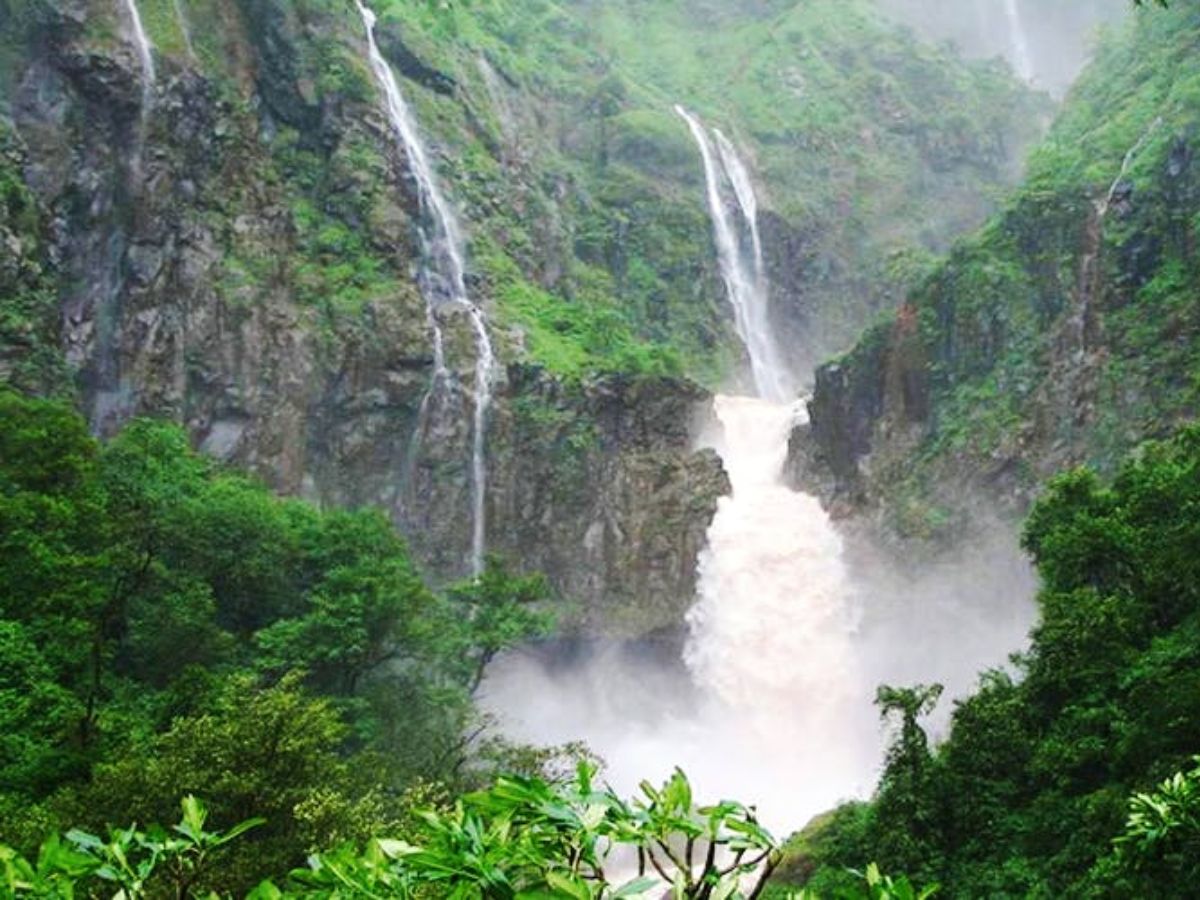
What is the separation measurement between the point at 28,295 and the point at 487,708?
2108 cm

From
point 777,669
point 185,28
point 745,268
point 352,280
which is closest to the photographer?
point 777,669

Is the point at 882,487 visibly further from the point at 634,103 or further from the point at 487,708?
the point at 634,103

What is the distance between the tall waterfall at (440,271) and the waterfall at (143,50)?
10.8 meters

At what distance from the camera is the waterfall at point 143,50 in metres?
36.7

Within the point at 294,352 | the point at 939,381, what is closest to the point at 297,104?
the point at 294,352

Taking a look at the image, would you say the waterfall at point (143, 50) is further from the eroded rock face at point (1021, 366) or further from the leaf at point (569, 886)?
the leaf at point (569, 886)

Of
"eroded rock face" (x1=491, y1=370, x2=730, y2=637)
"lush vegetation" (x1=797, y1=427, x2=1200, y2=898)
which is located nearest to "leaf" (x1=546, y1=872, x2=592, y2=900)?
"lush vegetation" (x1=797, y1=427, x2=1200, y2=898)

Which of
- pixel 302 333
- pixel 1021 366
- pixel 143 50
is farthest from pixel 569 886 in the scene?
pixel 143 50

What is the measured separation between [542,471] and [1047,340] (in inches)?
785

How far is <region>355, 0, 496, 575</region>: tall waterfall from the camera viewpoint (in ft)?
128

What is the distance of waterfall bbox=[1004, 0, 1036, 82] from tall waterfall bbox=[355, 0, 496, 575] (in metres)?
69.5

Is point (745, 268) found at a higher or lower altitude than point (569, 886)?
higher

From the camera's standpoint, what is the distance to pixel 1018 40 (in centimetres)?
9569

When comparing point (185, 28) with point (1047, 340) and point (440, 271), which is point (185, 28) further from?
point (1047, 340)
